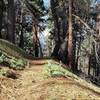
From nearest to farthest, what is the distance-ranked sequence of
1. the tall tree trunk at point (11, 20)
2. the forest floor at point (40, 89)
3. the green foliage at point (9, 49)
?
the forest floor at point (40, 89), the green foliage at point (9, 49), the tall tree trunk at point (11, 20)

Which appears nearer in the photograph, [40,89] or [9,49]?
[40,89]

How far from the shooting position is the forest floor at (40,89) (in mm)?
8633

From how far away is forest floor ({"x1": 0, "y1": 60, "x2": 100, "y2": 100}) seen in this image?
28.3 feet

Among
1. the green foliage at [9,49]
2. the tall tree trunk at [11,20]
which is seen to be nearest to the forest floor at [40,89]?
the green foliage at [9,49]

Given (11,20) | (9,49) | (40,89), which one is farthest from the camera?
(11,20)

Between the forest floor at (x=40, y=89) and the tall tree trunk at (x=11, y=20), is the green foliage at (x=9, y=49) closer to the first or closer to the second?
the forest floor at (x=40, y=89)

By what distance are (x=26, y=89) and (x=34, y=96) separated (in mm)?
672

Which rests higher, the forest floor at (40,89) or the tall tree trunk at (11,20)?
the tall tree trunk at (11,20)

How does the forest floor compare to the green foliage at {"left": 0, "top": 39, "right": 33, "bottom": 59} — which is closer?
the forest floor

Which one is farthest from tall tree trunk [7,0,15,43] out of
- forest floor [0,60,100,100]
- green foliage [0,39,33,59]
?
forest floor [0,60,100,100]

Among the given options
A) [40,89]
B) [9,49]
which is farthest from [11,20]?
[40,89]

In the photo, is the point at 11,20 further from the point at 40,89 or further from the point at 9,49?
the point at 40,89

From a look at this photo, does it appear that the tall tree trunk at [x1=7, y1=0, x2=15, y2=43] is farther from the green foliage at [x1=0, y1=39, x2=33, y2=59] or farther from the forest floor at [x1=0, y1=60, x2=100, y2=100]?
the forest floor at [x1=0, y1=60, x2=100, y2=100]

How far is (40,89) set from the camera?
923 centimetres
